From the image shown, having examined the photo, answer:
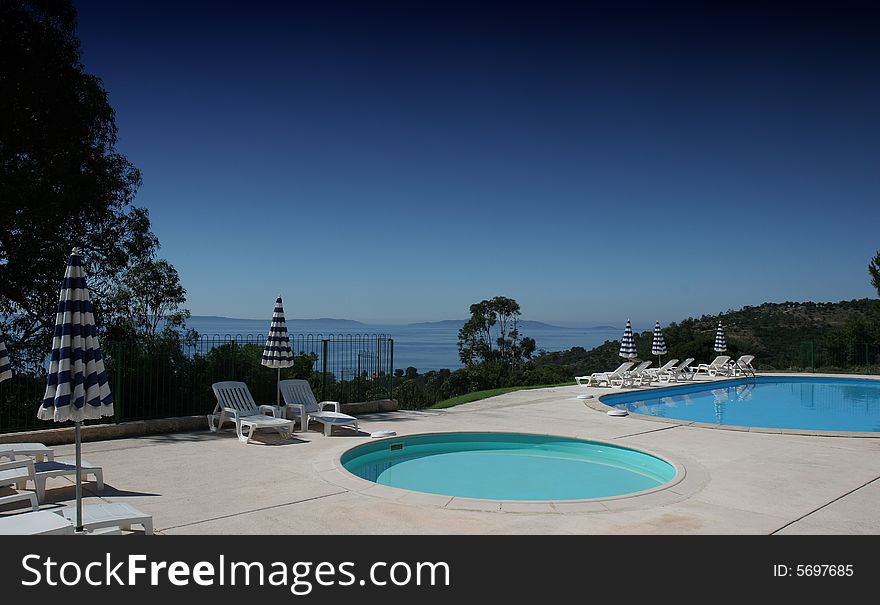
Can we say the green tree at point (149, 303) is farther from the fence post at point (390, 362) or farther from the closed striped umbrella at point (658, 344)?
the closed striped umbrella at point (658, 344)

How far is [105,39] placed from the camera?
51.1ft

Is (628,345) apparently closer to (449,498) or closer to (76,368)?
(449,498)

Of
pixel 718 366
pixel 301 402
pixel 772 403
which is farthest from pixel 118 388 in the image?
pixel 718 366

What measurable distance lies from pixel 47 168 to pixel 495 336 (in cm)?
2447

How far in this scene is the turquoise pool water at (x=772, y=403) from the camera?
15641 millimetres

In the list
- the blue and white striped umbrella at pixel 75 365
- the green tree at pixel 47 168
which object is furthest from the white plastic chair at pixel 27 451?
the green tree at pixel 47 168

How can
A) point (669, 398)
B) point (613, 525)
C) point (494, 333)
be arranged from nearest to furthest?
1. point (613, 525)
2. point (669, 398)
3. point (494, 333)

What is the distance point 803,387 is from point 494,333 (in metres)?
15.5

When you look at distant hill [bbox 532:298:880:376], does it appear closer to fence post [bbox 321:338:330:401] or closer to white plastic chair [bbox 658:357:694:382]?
white plastic chair [bbox 658:357:694:382]

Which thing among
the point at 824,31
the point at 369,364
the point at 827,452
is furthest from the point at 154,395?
the point at 824,31

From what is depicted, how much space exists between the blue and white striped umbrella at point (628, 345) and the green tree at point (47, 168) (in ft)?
56.4

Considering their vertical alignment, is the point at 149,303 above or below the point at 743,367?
above

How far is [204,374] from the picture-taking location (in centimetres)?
1249
